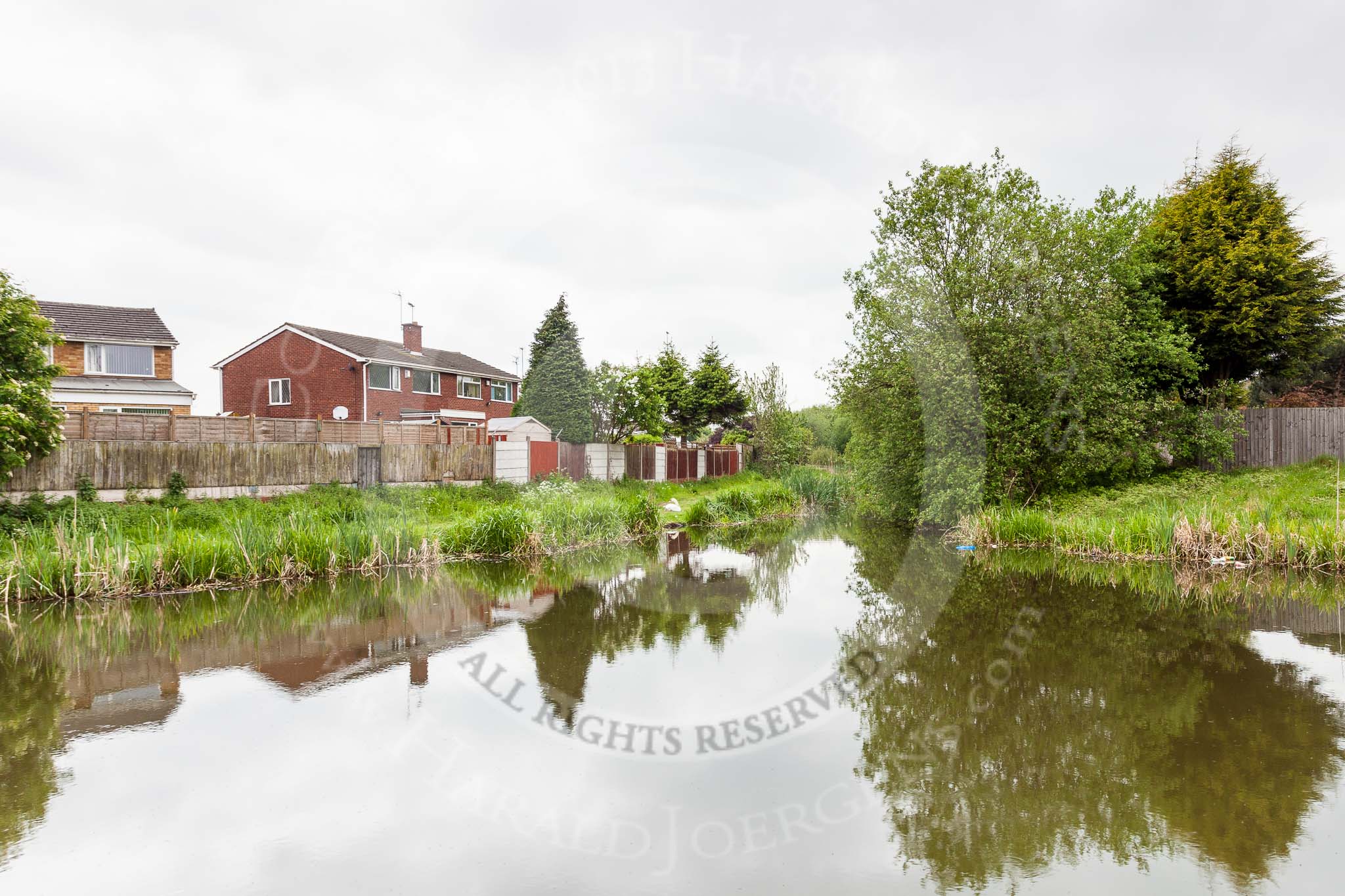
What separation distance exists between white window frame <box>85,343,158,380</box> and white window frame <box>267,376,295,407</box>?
174 inches

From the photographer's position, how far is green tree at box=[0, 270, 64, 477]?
11.0 m

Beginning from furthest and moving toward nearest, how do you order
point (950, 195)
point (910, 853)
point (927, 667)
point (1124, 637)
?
point (950, 195) → point (1124, 637) → point (927, 667) → point (910, 853)

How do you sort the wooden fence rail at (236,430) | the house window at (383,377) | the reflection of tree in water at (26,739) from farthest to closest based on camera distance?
the house window at (383,377), the wooden fence rail at (236,430), the reflection of tree in water at (26,739)

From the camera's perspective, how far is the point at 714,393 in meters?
36.8

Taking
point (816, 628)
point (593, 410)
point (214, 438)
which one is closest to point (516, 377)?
point (593, 410)

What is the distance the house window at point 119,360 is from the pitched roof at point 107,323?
39 centimetres

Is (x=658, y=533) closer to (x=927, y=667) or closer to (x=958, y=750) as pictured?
(x=927, y=667)

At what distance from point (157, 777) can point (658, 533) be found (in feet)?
46.8

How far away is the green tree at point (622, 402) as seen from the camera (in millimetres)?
31859

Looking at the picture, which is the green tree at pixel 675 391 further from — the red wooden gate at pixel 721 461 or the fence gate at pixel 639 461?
the fence gate at pixel 639 461

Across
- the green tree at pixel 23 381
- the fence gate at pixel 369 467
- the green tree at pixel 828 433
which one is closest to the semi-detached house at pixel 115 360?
the fence gate at pixel 369 467

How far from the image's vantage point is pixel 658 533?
18359 mm

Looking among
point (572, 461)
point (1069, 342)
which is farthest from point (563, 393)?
point (1069, 342)

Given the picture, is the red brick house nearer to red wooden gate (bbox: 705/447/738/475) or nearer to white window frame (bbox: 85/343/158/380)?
white window frame (bbox: 85/343/158/380)
